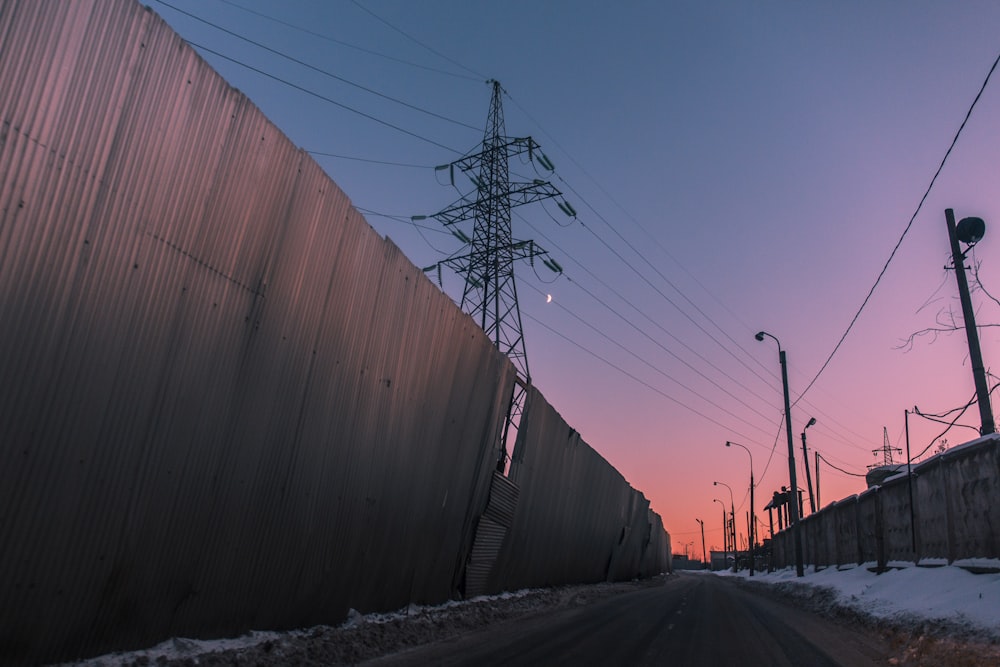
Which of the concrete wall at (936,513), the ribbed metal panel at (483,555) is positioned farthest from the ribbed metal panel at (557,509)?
the concrete wall at (936,513)

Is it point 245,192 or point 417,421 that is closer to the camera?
point 245,192

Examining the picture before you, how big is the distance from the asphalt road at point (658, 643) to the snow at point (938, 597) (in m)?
0.94

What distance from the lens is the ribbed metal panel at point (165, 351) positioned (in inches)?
236

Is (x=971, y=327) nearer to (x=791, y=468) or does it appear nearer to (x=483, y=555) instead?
(x=483, y=555)

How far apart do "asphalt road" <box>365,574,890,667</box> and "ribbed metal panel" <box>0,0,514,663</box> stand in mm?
2573

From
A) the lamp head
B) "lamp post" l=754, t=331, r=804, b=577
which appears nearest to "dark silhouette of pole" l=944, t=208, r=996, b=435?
the lamp head

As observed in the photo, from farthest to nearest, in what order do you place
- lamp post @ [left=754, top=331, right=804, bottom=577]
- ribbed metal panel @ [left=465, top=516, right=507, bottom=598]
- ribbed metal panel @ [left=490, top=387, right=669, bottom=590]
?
lamp post @ [left=754, top=331, right=804, bottom=577] < ribbed metal panel @ [left=490, top=387, right=669, bottom=590] < ribbed metal panel @ [left=465, top=516, right=507, bottom=598]

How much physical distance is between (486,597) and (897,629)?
10.5 m

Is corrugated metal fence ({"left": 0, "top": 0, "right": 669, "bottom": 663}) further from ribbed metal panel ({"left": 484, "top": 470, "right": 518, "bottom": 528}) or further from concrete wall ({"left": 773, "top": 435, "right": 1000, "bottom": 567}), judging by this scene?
concrete wall ({"left": 773, "top": 435, "right": 1000, "bottom": 567})

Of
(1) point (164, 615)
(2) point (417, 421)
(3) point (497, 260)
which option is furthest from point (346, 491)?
(3) point (497, 260)

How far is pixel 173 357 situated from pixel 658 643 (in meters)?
8.71

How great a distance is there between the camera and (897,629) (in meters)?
12.8

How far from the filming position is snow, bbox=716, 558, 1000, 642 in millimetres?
10672

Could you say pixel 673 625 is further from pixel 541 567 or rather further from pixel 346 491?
pixel 541 567
